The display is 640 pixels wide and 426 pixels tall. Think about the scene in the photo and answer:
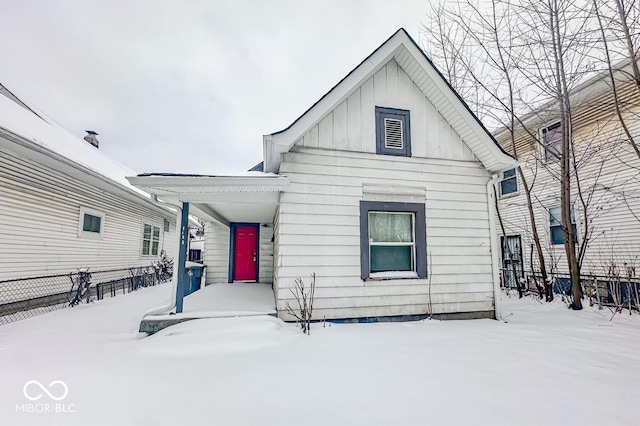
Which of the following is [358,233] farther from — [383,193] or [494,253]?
[494,253]

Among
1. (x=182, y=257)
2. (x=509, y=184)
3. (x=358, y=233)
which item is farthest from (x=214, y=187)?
(x=509, y=184)

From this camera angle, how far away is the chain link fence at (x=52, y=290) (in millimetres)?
6340

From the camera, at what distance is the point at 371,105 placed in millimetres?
5984

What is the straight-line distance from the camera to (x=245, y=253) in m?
9.94

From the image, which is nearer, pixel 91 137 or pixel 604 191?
pixel 604 191

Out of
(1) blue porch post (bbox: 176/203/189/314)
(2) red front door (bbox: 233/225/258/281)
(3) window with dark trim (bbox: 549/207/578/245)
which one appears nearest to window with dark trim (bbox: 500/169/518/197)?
(3) window with dark trim (bbox: 549/207/578/245)

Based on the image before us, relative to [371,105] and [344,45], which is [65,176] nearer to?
[371,105]

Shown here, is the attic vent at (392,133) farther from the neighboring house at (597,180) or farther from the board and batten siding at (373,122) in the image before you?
the neighboring house at (597,180)

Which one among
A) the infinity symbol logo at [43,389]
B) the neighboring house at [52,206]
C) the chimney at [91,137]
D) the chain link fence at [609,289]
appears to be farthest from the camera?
the chimney at [91,137]

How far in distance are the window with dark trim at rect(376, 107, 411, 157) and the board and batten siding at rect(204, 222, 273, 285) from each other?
5521mm

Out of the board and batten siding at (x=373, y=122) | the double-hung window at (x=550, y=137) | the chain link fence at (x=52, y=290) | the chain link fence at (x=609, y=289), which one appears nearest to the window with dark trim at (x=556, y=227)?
the chain link fence at (x=609, y=289)

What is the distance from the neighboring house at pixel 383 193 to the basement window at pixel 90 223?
4.99 meters

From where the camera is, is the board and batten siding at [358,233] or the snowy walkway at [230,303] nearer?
the snowy walkway at [230,303]

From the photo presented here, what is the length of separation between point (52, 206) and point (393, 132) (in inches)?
367
